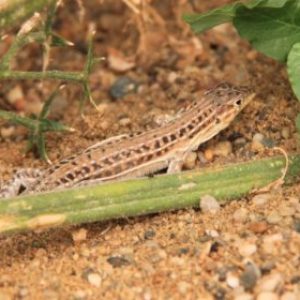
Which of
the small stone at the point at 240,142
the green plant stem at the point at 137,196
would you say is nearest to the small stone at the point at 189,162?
the small stone at the point at 240,142

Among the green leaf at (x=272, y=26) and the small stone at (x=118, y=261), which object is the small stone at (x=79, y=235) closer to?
the small stone at (x=118, y=261)

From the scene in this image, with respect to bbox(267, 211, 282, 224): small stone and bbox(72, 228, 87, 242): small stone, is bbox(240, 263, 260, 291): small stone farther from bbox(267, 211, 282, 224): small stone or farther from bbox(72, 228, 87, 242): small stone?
bbox(72, 228, 87, 242): small stone

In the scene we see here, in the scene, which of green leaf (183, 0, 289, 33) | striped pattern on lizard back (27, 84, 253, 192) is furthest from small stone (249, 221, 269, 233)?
green leaf (183, 0, 289, 33)

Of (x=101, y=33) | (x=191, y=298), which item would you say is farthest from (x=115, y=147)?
(x=101, y=33)

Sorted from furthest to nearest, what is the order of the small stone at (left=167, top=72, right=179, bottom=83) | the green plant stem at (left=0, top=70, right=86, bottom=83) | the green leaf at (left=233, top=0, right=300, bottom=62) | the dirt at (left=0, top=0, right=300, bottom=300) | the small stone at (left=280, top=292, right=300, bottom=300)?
the small stone at (left=167, top=72, right=179, bottom=83) < the green plant stem at (left=0, top=70, right=86, bottom=83) < the green leaf at (left=233, top=0, right=300, bottom=62) < the dirt at (left=0, top=0, right=300, bottom=300) < the small stone at (left=280, top=292, right=300, bottom=300)

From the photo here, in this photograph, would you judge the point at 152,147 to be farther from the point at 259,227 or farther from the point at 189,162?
the point at 259,227

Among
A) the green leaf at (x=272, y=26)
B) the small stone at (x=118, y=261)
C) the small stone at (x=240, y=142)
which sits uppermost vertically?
the green leaf at (x=272, y=26)

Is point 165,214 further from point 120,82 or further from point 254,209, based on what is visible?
point 120,82
